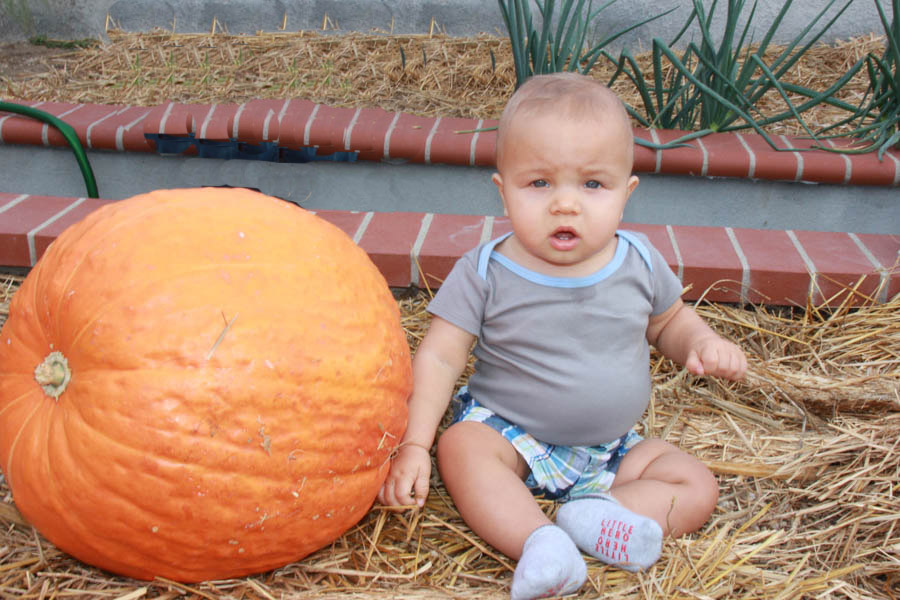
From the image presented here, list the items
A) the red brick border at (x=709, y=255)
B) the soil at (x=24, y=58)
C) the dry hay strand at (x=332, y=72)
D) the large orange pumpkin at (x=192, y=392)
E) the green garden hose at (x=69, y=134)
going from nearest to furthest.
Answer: the large orange pumpkin at (x=192, y=392) → the red brick border at (x=709, y=255) → the green garden hose at (x=69, y=134) → the dry hay strand at (x=332, y=72) → the soil at (x=24, y=58)

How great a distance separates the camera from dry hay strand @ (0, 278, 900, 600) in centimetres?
144

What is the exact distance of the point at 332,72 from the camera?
3.77 metres

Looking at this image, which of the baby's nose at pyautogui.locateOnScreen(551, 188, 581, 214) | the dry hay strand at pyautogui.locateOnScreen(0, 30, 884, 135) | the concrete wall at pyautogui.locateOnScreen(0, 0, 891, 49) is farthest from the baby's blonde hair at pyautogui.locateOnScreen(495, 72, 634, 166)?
the concrete wall at pyautogui.locateOnScreen(0, 0, 891, 49)

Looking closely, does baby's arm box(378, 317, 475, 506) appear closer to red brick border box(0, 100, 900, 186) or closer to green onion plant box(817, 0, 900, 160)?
red brick border box(0, 100, 900, 186)

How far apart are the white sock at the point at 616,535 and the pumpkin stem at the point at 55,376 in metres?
0.99

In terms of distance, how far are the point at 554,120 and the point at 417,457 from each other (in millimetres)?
760

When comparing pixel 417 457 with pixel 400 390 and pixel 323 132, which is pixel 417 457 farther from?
pixel 323 132

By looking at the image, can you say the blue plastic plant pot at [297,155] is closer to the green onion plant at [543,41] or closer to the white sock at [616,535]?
the green onion plant at [543,41]

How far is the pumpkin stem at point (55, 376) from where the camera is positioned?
1312 mm

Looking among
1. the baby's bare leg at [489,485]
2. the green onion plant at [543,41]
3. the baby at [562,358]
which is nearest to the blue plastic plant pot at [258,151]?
the green onion plant at [543,41]

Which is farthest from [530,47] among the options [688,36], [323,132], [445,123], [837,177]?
[688,36]

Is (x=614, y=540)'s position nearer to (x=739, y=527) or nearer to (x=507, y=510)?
(x=507, y=510)

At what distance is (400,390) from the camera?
1.53 m

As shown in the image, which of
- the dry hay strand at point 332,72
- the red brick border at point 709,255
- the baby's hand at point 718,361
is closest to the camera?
the baby's hand at point 718,361
